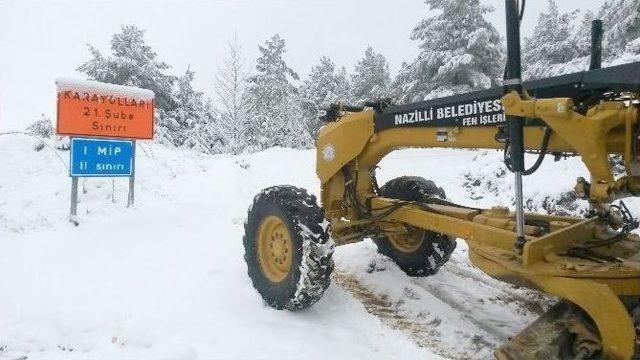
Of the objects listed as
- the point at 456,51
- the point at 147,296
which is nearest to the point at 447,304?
the point at 147,296

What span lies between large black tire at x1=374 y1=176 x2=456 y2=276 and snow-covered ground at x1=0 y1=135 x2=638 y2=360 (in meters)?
0.16

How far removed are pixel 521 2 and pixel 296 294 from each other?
2.73 metres

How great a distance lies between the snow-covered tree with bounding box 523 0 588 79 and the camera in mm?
29328

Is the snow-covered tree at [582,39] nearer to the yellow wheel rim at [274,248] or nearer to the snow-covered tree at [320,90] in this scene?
the snow-covered tree at [320,90]

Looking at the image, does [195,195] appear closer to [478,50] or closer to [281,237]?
[281,237]

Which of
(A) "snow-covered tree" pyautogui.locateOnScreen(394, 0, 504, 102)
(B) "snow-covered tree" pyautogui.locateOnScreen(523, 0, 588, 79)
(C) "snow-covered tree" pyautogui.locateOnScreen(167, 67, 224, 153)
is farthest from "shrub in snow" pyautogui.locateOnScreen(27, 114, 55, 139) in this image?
(B) "snow-covered tree" pyautogui.locateOnScreen(523, 0, 588, 79)

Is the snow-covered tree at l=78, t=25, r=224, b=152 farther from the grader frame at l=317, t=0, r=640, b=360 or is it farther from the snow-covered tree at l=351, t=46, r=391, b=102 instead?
the grader frame at l=317, t=0, r=640, b=360

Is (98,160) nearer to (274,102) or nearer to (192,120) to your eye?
(192,120)

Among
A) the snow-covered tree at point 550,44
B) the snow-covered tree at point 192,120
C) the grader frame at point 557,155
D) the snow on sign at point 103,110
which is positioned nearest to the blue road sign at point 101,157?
the snow on sign at point 103,110

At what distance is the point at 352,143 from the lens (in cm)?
491

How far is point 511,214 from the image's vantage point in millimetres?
4125

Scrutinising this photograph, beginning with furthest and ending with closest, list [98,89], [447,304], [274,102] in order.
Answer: [274,102]
[98,89]
[447,304]

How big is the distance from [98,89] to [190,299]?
5.07 m

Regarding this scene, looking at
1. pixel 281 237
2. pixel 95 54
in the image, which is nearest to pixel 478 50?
pixel 95 54
